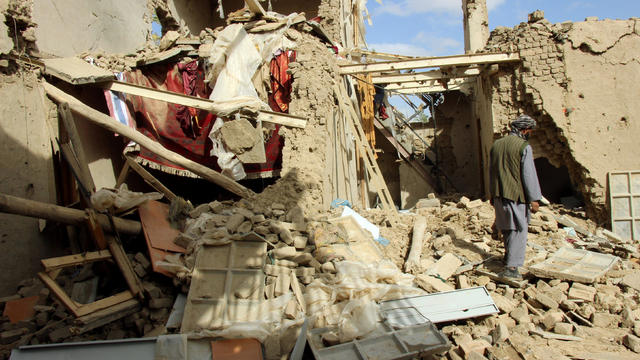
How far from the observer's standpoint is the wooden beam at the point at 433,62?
7.16 m

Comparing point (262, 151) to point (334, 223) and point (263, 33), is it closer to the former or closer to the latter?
point (334, 223)

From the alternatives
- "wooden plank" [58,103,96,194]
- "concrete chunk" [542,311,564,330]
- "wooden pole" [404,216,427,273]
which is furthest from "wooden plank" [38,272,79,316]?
"concrete chunk" [542,311,564,330]

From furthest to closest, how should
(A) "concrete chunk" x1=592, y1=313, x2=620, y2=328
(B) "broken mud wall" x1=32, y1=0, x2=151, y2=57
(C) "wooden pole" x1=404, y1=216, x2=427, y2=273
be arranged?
(B) "broken mud wall" x1=32, y1=0, x2=151, y2=57
(C) "wooden pole" x1=404, y1=216, x2=427, y2=273
(A) "concrete chunk" x1=592, y1=313, x2=620, y2=328

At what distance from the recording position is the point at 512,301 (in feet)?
12.5

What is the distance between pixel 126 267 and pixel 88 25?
5.64 meters

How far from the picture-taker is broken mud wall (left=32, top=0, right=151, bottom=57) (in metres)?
5.76

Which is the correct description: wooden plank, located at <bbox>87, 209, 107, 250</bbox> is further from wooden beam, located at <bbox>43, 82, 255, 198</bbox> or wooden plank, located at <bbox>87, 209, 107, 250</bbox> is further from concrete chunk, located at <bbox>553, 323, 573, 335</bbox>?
concrete chunk, located at <bbox>553, 323, 573, 335</bbox>

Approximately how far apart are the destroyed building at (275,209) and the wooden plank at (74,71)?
29 millimetres

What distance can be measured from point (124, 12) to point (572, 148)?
364 inches

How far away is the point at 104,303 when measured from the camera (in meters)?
3.25

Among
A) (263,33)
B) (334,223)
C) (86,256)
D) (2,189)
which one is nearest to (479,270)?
(334,223)

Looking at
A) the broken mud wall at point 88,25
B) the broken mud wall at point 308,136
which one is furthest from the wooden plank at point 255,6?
the broken mud wall at point 88,25

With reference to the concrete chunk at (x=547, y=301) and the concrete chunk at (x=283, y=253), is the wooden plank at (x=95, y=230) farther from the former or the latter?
the concrete chunk at (x=547, y=301)

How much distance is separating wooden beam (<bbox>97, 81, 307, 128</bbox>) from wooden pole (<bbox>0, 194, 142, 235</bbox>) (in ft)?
6.66
